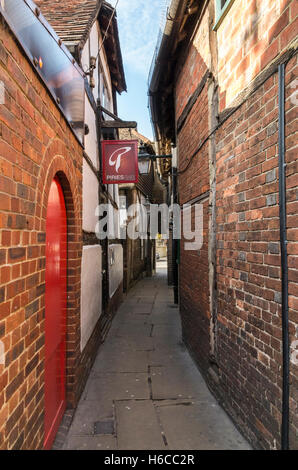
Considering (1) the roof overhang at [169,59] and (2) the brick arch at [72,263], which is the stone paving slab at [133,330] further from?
(1) the roof overhang at [169,59]

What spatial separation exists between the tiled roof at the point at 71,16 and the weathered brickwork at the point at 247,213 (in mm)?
1629

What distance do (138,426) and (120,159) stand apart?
4.24m

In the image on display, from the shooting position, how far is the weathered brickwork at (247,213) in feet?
6.86

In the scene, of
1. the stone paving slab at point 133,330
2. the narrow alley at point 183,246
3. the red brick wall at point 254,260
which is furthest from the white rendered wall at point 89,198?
the stone paving slab at point 133,330

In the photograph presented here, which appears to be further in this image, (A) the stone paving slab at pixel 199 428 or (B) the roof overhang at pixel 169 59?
(B) the roof overhang at pixel 169 59

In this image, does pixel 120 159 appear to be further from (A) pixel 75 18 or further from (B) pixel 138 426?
(B) pixel 138 426

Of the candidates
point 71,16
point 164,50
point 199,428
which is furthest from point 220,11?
point 199,428

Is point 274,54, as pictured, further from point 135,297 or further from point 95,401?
point 135,297

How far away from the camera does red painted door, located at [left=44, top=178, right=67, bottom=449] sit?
2.45m

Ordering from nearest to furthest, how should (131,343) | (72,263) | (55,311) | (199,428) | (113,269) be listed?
(55,311) < (199,428) < (72,263) < (131,343) < (113,269)

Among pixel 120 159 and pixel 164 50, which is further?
pixel 120 159

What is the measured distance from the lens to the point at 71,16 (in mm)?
4191

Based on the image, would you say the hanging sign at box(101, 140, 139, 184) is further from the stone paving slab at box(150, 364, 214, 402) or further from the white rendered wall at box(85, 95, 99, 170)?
the stone paving slab at box(150, 364, 214, 402)

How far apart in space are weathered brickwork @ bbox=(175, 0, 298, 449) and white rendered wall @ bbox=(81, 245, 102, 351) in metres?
1.64
